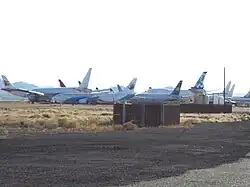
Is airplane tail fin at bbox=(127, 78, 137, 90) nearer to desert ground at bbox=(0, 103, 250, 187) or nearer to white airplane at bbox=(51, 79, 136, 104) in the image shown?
white airplane at bbox=(51, 79, 136, 104)

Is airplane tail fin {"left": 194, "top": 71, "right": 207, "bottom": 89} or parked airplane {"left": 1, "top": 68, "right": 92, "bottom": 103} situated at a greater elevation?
airplane tail fin {"left": 194, "top": 71, "right": 207, "bottom": 89}

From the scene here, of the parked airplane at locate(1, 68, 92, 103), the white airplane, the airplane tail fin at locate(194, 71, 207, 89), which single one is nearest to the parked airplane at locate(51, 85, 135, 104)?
the white airplane

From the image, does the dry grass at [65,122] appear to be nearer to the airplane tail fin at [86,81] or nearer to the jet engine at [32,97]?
the jet engine at [32,97]

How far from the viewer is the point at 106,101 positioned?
151 meters

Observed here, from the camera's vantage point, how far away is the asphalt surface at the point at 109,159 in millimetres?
14383

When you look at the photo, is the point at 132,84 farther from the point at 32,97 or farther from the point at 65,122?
the point at 65,122

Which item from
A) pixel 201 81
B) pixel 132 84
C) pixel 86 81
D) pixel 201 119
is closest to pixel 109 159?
pixel 201 119

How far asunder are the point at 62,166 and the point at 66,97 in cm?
12770

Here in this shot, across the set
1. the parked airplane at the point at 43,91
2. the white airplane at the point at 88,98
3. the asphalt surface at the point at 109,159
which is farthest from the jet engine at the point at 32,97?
the asphalt surface at the point at 109,159

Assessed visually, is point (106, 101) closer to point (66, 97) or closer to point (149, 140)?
point (66, 97)

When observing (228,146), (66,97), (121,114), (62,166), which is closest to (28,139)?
(228,146)

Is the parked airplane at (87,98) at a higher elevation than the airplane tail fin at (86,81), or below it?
below

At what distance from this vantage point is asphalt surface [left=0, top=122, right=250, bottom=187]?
47.2 feet

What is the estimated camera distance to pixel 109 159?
62.8ft
